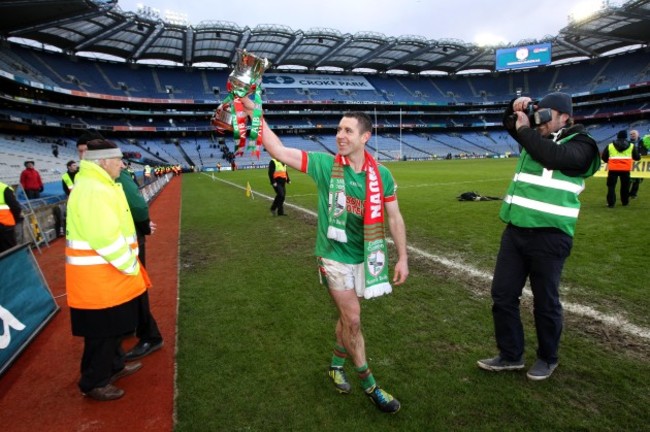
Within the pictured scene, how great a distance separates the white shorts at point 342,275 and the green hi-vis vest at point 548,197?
1.46 metres

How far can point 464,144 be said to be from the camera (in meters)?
72.3

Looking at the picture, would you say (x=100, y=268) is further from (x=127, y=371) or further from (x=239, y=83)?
(x=239, y=83)

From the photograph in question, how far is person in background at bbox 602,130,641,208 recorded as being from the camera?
33.1 ft

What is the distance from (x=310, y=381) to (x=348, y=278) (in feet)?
3.69

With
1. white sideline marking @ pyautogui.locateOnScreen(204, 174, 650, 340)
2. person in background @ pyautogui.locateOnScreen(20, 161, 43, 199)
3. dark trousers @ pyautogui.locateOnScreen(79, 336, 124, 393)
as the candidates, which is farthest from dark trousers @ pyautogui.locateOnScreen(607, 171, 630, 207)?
person in background @ pyautogui.locateOnScreen(20, 161, 43, 199)

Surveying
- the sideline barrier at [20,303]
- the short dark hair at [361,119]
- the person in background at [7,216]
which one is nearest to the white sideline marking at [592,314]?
the short dark hair at [361,119]

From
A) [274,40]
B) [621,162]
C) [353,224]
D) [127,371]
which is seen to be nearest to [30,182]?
[127,371]

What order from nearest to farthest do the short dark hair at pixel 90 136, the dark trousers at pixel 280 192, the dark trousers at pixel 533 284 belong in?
the dark trousers at pixel 533 284 → the short dark hair at pixel 90 136 → the dark trousers at pixel 280 192

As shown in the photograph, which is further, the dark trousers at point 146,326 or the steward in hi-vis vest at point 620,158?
the steward in hi-vis vest at point 620,158

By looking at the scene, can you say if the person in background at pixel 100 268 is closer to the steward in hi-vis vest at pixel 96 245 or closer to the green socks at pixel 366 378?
the steward in hi-vis vest at pixel 96 245

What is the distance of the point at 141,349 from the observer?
4.09 metres

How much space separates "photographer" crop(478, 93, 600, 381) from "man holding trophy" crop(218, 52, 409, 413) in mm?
1068

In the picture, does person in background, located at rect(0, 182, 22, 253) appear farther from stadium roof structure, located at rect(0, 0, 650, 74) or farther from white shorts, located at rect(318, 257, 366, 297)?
A: stadium roof structure, located at rect(0, 0, 650, 74)

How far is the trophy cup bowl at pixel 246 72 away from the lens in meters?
2.63
